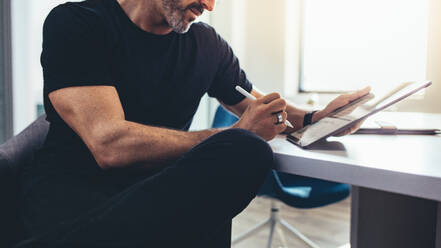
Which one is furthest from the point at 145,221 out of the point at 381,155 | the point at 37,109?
the point at 37,109

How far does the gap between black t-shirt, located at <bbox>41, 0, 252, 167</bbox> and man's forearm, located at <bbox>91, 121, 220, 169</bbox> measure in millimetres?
129

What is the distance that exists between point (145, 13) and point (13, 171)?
557 millimetres

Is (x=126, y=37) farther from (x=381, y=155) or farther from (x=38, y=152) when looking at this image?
(x=381, y=155)

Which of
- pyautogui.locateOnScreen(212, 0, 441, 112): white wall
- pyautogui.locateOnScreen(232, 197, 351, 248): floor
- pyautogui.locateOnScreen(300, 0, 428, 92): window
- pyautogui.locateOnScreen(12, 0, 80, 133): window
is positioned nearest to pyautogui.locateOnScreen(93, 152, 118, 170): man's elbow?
pyautogui.locateOnScreen(232, 197, 351, 248): floor

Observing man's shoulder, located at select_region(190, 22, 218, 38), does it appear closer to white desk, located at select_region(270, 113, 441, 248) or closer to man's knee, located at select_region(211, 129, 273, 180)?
white desk, located at select_region(270, 113, 441, 248)

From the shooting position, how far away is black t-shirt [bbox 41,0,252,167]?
970mm

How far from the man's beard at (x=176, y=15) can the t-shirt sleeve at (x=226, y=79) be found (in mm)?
189

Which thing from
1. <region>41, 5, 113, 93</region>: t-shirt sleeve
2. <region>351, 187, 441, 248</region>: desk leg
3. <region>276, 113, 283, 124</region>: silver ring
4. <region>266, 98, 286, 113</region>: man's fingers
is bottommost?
<region>351, 187, 441, 248</region>: desk leg

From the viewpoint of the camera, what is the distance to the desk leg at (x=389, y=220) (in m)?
0.77

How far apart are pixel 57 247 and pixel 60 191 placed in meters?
0.19

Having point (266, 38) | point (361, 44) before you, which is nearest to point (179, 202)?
point (361, 44)

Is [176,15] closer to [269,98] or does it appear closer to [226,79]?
[226,79]

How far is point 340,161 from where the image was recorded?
24.8 inches

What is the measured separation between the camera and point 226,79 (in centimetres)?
135
